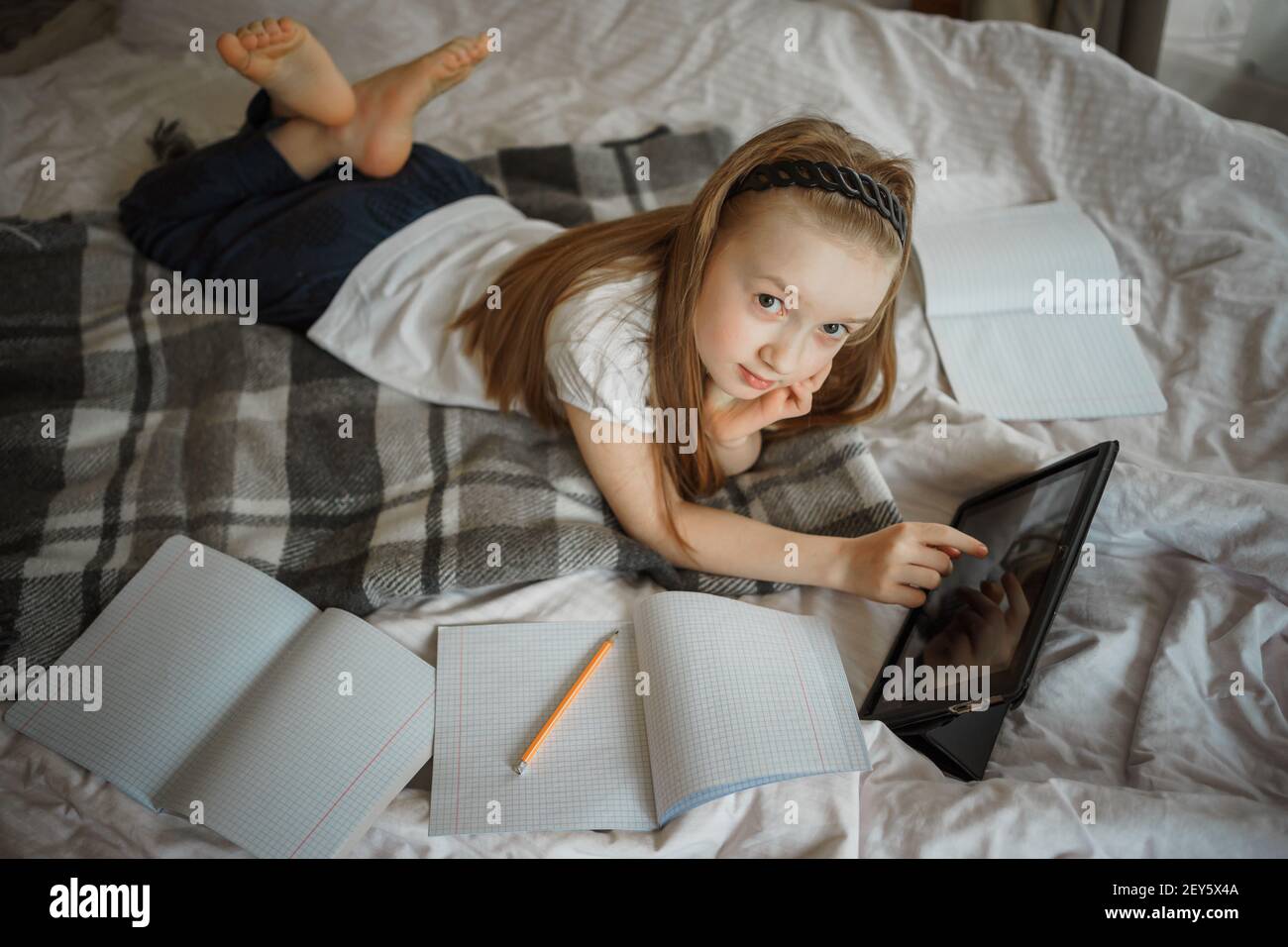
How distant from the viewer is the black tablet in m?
0.72

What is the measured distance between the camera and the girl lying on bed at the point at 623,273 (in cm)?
80

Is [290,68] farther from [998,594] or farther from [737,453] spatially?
[998,594]

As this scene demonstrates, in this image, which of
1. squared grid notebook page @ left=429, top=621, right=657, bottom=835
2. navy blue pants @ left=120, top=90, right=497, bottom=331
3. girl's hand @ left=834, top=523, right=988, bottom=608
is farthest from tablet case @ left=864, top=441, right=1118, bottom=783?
Result: navy blue pants @ left=120, top=90, right=497, bottom=331

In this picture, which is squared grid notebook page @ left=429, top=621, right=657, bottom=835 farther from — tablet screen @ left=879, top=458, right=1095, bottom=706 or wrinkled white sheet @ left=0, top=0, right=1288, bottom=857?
tablet screen @ left=879, top=458, right=1095, bottom=706

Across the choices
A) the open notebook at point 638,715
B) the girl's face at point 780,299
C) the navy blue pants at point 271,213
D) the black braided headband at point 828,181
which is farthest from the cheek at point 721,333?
the navy blue pants at point 271,213

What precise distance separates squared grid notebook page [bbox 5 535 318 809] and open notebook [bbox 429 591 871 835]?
166 millimetres

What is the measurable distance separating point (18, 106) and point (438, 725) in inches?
45.3

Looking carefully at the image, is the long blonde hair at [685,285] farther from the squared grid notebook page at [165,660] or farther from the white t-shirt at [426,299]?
the squared grid notebook page at [165,660]

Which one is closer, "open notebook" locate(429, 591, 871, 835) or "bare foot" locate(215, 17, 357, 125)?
"open notebook" locate(429, 591, 871, 835)

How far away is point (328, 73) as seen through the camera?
1.05 metres
